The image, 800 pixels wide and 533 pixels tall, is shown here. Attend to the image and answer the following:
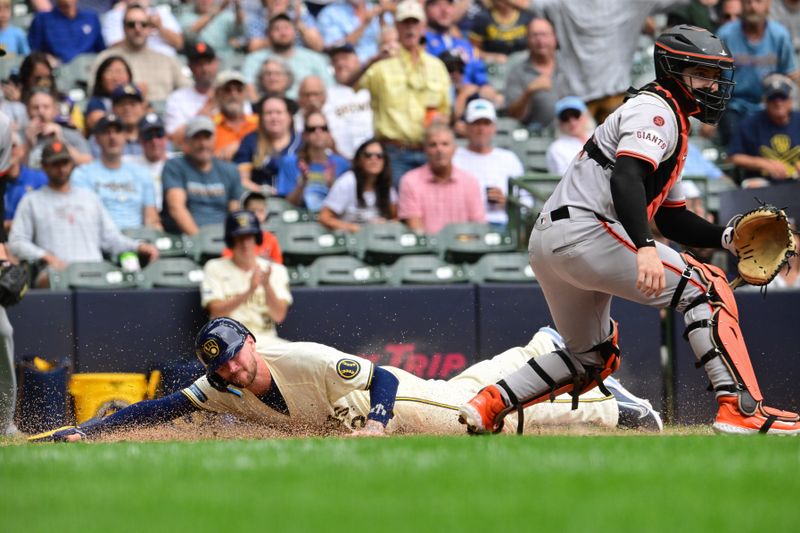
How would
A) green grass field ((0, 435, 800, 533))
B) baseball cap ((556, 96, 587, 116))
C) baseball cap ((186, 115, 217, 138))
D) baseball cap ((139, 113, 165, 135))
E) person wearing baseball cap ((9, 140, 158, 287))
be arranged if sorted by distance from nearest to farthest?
green grass field ((0, 435, 800, 533)), person wearing baseball cap ((9, 140, 158, 287)), baseball cap ((186, 115, 217, 138)), baseball cap ((139, 113, 165, 135)), baseball cap ((556, 96, 587, 116))

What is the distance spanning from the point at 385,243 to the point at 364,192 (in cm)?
71

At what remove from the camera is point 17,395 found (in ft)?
27.1

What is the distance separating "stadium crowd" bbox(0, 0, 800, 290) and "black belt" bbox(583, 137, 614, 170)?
3739 millimetres

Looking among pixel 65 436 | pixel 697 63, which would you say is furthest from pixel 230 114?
pixel 697 63

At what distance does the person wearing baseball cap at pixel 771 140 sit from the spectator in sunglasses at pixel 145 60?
18.6 feet

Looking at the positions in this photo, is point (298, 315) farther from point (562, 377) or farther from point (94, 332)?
point (562, 377)

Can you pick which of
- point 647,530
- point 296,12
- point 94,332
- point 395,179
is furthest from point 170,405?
point 296,12

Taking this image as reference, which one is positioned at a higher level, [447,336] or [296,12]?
[296,12]

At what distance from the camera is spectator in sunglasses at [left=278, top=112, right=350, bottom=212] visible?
35.9 ft

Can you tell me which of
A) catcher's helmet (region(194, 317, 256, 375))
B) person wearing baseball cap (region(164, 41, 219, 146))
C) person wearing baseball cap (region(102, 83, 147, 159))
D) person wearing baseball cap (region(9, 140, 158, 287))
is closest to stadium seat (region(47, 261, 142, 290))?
person wearing baseball cap (region(9, 140, 158, 287))

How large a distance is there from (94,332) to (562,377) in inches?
165

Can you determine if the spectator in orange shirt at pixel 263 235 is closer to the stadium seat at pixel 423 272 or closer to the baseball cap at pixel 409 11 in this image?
the stadium seat at pixel 423 272

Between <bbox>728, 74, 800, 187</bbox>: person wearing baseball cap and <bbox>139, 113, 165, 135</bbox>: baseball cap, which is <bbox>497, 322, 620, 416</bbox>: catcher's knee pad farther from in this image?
<bbox>728, 74, 800, 187</bbox>: person wearing baseball cap

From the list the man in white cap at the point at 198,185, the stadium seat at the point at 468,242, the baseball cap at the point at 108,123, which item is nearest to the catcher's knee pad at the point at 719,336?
the stadium seat at the point at 468,242
